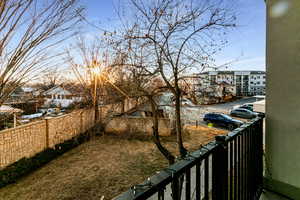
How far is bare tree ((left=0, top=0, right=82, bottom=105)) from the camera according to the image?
1.43 metres

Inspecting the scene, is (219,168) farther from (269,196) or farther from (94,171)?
(94,171)

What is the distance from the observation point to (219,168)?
999mm

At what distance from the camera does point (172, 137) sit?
8.54 metres

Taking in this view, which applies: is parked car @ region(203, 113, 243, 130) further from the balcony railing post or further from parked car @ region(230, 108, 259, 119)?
the balcony railing post

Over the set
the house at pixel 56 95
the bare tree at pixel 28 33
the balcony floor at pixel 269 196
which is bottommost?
the balcony floor at pixel 269 196

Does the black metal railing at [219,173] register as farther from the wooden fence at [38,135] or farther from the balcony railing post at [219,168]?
the wooden fence at [38,135]

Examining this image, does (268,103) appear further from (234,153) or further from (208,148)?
(208,148)

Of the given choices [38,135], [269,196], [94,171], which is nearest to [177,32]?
[269,196]

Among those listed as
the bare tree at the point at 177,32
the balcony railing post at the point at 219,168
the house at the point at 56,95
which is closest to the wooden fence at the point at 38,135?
the house at the point at 56,95

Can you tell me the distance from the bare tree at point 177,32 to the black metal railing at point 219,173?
2313 millimetres

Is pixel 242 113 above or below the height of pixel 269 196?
below

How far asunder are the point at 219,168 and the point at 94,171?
211 inches

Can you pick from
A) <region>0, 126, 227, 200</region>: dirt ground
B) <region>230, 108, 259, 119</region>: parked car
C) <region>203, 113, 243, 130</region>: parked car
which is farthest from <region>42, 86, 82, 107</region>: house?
<region>230, 108, 259, 119</region>: parked car

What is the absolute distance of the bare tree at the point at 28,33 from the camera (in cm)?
143
